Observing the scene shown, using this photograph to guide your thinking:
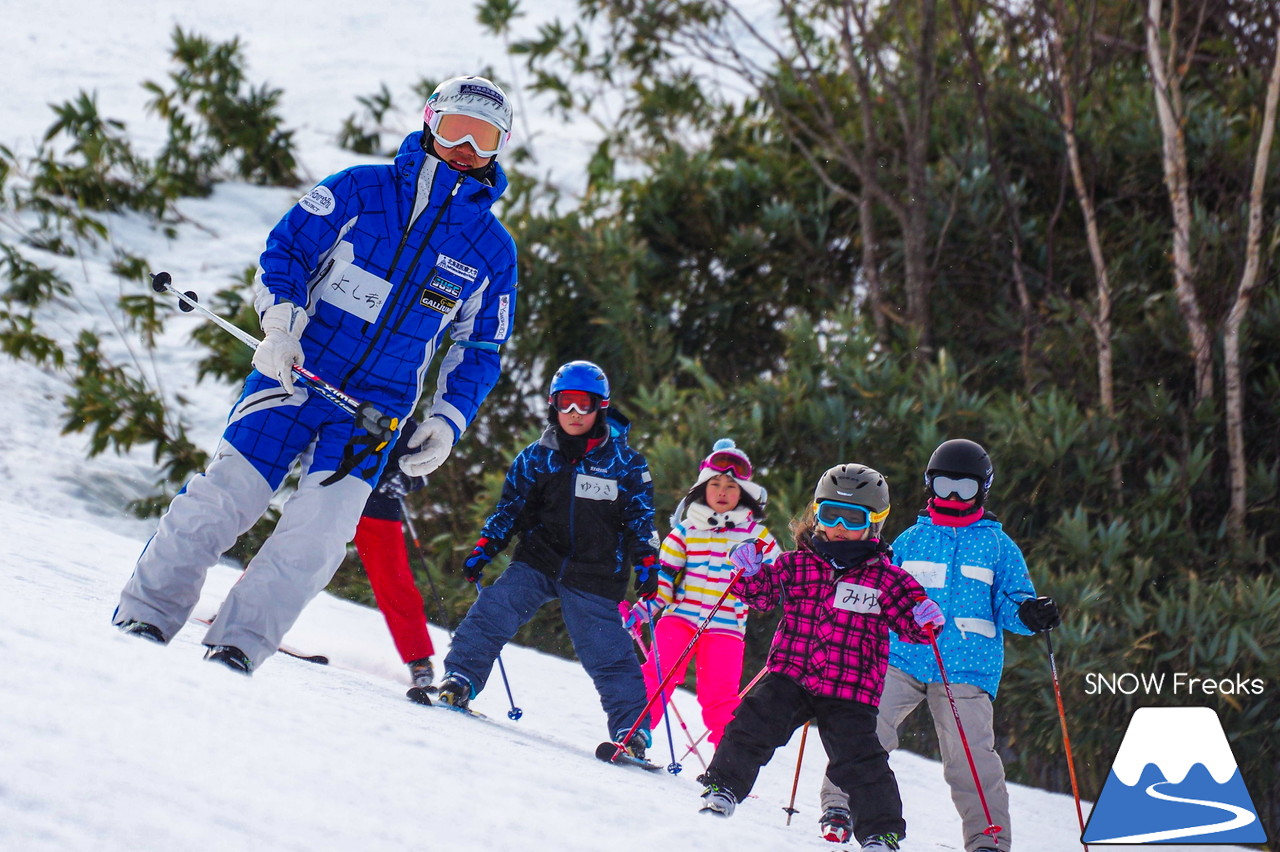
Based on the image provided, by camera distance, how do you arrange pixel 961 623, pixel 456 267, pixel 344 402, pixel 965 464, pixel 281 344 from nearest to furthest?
pixel 281 344, pixel 344 402, pixel 456 267, pixel 961 623, pixel 965 464

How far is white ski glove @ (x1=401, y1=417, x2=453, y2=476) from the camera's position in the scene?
3.62 metres

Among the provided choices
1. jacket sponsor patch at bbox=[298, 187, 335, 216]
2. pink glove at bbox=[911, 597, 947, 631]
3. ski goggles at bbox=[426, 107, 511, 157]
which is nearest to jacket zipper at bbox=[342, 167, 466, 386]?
ski goggles at bbox=[426, 107, 511, 157]

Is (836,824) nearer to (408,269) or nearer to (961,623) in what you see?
(961,623)

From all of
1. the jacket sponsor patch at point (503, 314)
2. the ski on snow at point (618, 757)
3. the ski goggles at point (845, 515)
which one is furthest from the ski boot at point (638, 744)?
the jacket sponsor patch at point (503, 314)

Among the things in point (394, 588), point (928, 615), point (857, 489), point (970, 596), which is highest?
A: point (857, 489)

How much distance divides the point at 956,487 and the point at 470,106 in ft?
6.30

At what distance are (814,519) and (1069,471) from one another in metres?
4.20

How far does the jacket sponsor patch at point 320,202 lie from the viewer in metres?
3.42

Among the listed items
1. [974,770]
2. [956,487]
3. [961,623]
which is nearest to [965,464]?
[956,487]

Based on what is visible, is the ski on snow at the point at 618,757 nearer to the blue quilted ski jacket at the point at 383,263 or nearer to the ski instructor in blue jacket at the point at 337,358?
the ski instructor in blue jacket at the point at 337,358

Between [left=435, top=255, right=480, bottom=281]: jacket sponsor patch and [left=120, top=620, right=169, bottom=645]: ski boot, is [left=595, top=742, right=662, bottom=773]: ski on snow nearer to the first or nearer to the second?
[left=120, top=620, right=169, bottom=645]: ski boot

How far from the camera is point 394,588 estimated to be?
4.38 metres

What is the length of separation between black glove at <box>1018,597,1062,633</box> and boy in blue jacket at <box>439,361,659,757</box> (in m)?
1.27

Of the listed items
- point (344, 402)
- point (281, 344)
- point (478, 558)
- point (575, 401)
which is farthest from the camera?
point (575, 401)
